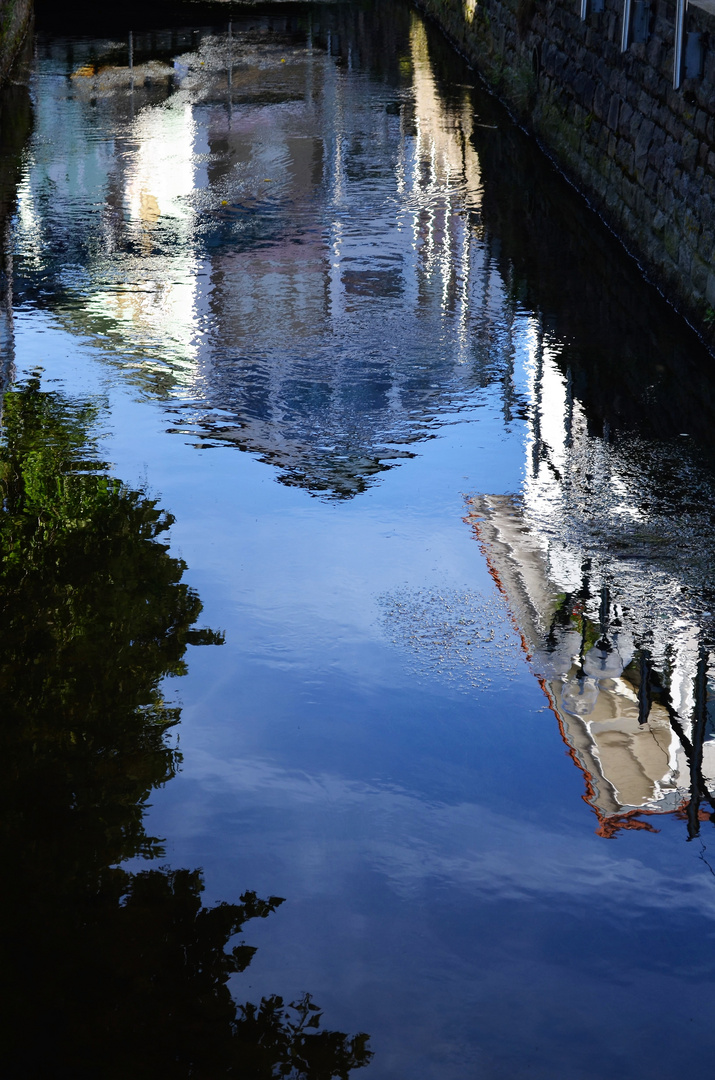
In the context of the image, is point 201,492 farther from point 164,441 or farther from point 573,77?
point 573,77

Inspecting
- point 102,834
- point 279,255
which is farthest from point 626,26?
point 102,834

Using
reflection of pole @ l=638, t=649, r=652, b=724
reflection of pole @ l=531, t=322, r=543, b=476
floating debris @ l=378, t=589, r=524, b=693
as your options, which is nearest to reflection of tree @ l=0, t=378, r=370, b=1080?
floating debris @ l=378, t=589, r=524, b=693

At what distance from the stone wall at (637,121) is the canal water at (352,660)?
1.48 ft

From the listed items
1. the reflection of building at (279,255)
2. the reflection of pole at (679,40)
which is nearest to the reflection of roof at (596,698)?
the reflection of building at (279,255)

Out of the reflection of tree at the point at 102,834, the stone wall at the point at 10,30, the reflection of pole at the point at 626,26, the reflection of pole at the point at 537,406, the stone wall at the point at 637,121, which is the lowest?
the reflection of tree at the point at 102,834

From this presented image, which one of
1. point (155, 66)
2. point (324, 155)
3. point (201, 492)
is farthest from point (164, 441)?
point (155, 66)

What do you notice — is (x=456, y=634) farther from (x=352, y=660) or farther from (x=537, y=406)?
(x=537, y=406)

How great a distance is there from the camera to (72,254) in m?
10.7

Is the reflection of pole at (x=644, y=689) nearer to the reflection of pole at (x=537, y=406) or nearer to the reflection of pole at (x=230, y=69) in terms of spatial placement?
the reflection of pole at (x=537, y=406)

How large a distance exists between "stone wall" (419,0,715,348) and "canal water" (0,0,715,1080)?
0.45 m

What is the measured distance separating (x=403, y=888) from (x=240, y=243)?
7986 mm

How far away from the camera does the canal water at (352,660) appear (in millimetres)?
3586

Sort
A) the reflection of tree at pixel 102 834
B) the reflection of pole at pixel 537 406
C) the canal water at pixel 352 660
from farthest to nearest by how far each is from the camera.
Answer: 1. the reflection of pole at pixel 537 406
2. the canal water at pixel 352 660
3. the reflection of tree at pixel 102 834

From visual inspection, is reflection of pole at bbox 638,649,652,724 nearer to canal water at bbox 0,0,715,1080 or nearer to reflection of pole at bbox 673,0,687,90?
canal water at bbox 0,0,715,1080
